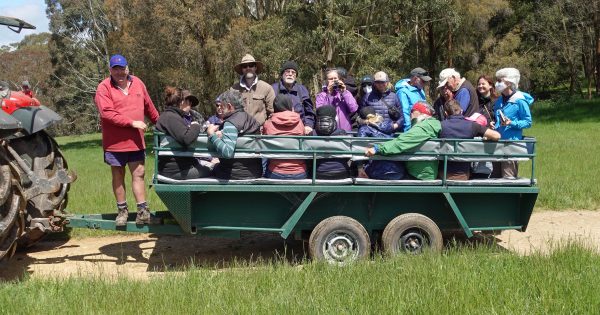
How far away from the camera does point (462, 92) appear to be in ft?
23.7

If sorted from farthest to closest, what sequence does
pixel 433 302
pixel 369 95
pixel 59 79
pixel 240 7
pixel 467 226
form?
pixel 59 79 < pixel 240 7 < pixel 369 95 < pixel 467 226 < pixel 433 302

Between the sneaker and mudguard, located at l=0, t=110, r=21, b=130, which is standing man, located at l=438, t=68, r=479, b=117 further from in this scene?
mudguard, located at l=0, t=110, r=21, b=130

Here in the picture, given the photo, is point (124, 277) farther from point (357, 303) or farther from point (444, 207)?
point (444, 207)

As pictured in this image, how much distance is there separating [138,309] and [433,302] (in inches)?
79.5

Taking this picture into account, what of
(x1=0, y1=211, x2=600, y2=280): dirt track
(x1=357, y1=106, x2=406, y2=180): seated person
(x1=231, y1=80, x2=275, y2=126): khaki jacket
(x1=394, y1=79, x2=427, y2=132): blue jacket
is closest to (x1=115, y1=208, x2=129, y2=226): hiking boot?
(x1=0, y1=211, x2=600, y2=280): dirt track

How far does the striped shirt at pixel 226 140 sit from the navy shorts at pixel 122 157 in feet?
3.81

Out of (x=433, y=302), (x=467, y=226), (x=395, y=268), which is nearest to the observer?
(x=433, y=302)

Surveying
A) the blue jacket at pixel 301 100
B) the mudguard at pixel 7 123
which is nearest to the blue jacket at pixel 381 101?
the blue jacket at pixel 301 100

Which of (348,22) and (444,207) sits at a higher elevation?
(348,22)

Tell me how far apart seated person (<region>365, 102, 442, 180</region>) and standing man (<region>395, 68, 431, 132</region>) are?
1062 mm

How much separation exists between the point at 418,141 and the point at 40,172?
4078mm

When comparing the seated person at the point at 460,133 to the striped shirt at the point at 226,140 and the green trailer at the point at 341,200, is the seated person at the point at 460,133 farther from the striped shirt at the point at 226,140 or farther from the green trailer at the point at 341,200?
the striped shirt at the point at 226,140

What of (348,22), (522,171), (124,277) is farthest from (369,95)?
(348,22)

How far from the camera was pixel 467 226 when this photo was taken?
6164 millimetres
